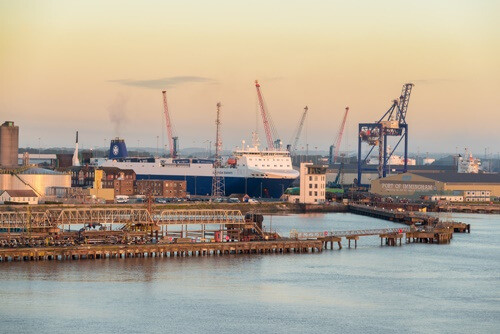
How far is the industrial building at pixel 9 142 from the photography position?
9331cm

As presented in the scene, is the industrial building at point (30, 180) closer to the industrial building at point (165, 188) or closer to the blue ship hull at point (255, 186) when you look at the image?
the industrial building at point (165, 188)

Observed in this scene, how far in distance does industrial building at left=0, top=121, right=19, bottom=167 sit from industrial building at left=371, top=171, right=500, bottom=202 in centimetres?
3075

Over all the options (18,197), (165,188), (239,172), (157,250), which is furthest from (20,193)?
(157,250)

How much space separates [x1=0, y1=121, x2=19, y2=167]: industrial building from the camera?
9331 centimetres

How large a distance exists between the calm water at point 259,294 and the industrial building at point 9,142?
50.8 meters

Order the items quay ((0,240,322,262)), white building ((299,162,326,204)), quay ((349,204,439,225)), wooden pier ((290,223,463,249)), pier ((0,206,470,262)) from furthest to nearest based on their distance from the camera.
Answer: white building ((299,162,326,204)), quay ((349,204,439,225)), wooden pier ((290,223,463,249)), pier ((0,206,470,262)), quay ((0,240,322,262))

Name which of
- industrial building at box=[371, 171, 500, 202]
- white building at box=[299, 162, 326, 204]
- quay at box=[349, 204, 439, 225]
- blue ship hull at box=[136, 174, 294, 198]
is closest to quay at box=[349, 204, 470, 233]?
quay at box=[349, 204, 439, 225]

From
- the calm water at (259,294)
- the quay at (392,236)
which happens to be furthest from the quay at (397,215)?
the calm water at (259,294)

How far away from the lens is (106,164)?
102 metres

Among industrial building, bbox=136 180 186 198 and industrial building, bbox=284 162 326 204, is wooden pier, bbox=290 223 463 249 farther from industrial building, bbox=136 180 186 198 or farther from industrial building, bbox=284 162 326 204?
industrial building, bbox=136 180 186 198

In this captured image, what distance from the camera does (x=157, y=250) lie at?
45094 mm

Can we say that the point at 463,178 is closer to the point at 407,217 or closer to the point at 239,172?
the point at 239,172

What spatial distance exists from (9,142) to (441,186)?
116ft

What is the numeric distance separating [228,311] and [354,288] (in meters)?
6.31
